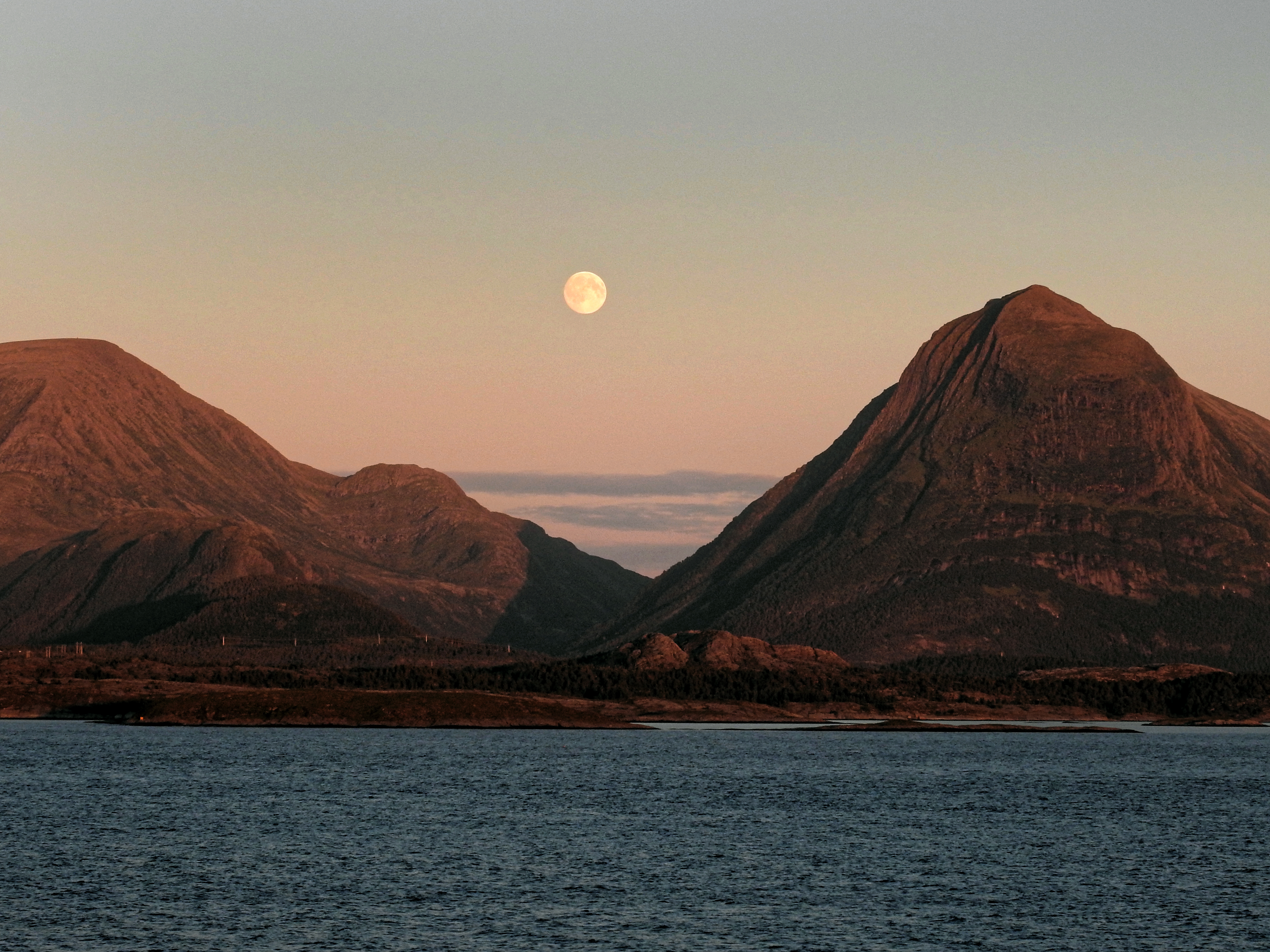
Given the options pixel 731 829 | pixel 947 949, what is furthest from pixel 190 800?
pixel 947 949

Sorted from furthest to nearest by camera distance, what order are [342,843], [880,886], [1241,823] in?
1. [1241,823]
2. [342,843]
3. [880,886]

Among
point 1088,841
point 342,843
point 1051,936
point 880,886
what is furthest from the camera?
point 1088,841

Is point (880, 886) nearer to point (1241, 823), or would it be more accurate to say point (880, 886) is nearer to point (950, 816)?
point (950, 816)

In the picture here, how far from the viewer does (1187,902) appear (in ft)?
401

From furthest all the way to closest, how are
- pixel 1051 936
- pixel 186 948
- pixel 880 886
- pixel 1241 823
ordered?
pixel 1241 823
pixel 880 886
pixel 1051 936
pixel 186 948

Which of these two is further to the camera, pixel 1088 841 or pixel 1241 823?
pixel 1241 823

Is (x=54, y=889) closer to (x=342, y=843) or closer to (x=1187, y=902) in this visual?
(x=342, y=843)

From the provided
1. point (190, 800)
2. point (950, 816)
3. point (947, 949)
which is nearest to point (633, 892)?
point (947, 949)

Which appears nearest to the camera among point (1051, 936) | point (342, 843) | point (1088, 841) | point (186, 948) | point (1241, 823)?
point (186, 948)

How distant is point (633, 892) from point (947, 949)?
29423mm

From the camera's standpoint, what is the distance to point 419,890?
12262cm

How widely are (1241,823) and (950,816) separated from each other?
31.7 meters

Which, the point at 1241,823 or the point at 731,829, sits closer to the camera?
the point at 731,829

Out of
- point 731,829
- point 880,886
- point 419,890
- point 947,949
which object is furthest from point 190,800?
point 947,949
